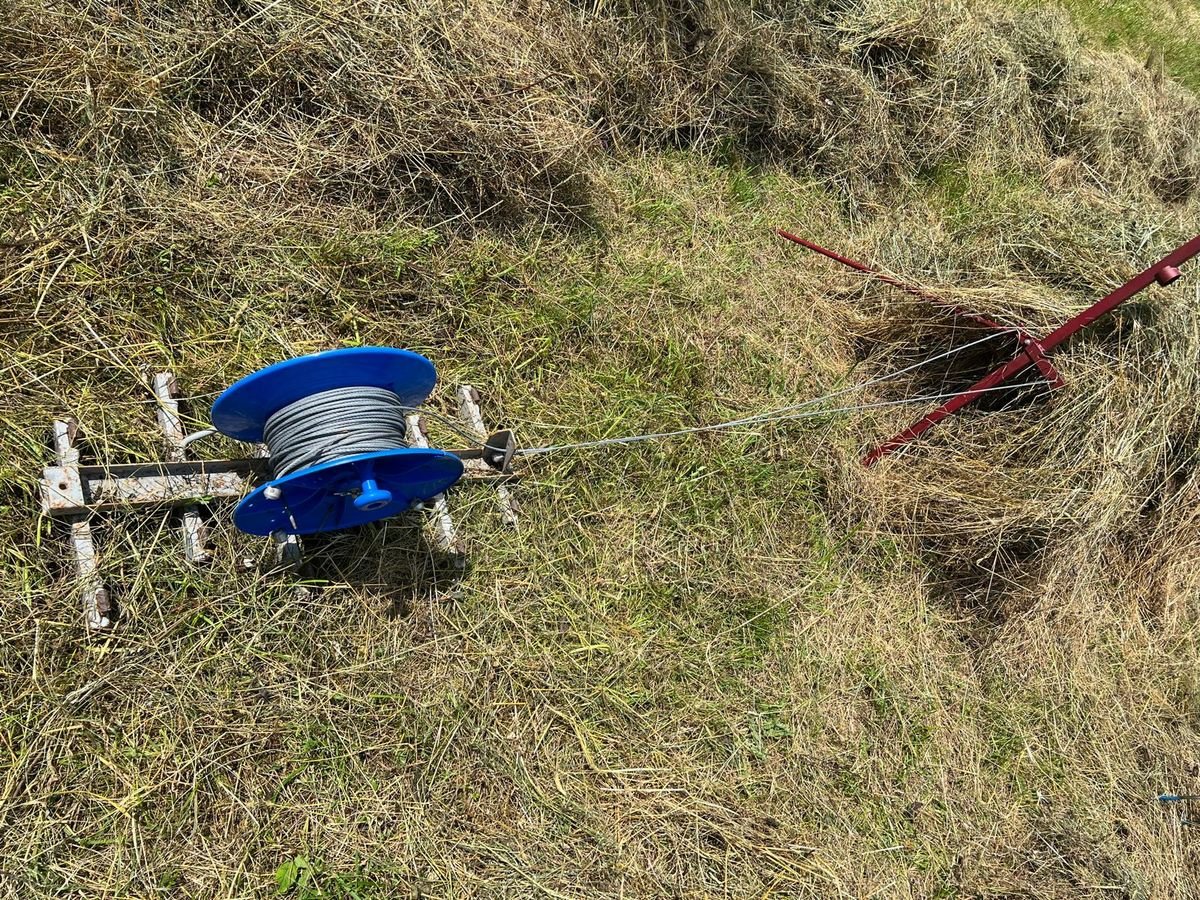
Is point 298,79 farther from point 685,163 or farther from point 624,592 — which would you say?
point 624,592

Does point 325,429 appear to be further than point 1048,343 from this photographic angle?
No

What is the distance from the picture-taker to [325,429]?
2.14 m

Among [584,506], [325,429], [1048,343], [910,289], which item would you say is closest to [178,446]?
[325,429]

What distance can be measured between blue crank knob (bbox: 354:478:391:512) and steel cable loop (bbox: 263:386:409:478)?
9 cm

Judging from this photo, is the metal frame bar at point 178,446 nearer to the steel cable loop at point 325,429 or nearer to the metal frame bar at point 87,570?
the metal frame bar at point 87,570

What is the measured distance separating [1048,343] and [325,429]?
3065mm

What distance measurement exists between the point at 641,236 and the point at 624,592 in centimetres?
179

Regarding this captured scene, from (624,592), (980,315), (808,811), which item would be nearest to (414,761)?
(624,592)

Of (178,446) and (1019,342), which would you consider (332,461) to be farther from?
(1019,342)

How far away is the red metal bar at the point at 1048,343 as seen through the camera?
3053mm

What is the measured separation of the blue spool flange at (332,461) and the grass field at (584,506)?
259 millimetres

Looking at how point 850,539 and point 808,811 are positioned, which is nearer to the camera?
point 808,811

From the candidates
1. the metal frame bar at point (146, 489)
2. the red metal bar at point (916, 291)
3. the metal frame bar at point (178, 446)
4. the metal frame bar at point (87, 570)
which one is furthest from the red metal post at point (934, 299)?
the metal frame bar at point (87, 570)

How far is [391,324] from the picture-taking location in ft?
9.85
